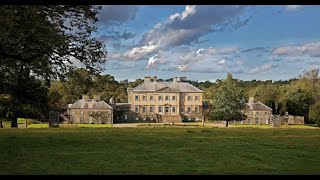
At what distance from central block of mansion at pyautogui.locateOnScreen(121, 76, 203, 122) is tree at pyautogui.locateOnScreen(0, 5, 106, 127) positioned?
63984mm

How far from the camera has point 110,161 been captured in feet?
35.7

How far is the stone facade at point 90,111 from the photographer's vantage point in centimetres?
6969

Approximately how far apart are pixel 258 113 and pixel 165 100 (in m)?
17.9

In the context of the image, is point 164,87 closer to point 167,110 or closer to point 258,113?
point 167,110

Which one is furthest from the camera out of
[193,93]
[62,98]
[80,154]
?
[193,93]

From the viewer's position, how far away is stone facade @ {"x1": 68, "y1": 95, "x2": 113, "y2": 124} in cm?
6969

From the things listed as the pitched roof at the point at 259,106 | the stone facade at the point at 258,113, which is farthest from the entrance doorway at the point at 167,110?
the pitched roof at the point at 259,106

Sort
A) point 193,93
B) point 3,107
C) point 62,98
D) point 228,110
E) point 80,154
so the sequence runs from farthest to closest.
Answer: point 193,93 < point 62,98 < point 228,110 < point 3,107 < point 80,154

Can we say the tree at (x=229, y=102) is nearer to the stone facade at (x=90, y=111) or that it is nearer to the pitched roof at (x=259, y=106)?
the pitched roof at (x=259, y=106)

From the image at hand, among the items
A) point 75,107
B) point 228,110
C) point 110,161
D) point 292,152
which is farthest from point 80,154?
point 75,107

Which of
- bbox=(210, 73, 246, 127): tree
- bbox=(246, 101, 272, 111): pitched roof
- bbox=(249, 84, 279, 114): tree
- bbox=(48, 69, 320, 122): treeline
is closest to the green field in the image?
bbox=(210, 73, 246, 127): tree

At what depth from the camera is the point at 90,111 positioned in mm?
71062

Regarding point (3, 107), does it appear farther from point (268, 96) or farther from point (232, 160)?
point (268, 96)

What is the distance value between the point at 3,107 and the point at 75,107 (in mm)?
31368
